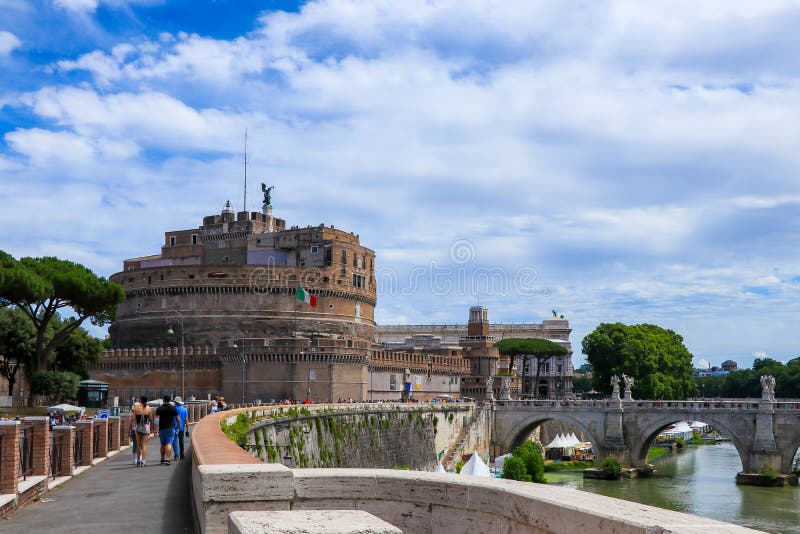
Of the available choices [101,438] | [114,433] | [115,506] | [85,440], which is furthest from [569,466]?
[115,506]

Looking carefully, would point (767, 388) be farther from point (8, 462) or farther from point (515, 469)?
point (8, 462)

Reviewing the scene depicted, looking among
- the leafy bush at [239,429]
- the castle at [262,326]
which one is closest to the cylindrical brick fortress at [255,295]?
the castle at [262,326]

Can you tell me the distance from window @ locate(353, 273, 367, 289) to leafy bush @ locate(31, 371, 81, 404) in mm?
25720

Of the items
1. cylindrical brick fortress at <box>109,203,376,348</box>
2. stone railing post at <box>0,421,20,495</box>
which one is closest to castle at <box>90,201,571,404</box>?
cylindrical brick fortress at <box>109,203,376,348</box>

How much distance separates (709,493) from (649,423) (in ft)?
33.4

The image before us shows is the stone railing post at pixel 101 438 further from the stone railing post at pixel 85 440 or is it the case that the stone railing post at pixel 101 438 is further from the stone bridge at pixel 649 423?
the stone bridge at pixel 649 423

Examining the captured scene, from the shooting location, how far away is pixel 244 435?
25125mm

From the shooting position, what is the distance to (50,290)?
53.3m

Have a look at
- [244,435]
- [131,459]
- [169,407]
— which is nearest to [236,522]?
[169,407]

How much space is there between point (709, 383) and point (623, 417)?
350 ft

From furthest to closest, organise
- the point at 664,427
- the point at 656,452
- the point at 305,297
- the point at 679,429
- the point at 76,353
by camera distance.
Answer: the point at 679,429 → the point at 656,452 → the point at 76,353 → the point at 305,297 → the point at 664,427

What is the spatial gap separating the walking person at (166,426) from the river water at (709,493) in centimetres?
2259

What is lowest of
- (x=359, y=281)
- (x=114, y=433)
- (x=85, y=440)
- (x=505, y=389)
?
(x=505, y=389)

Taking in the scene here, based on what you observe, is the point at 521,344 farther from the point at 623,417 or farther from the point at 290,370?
the point at 290,370
